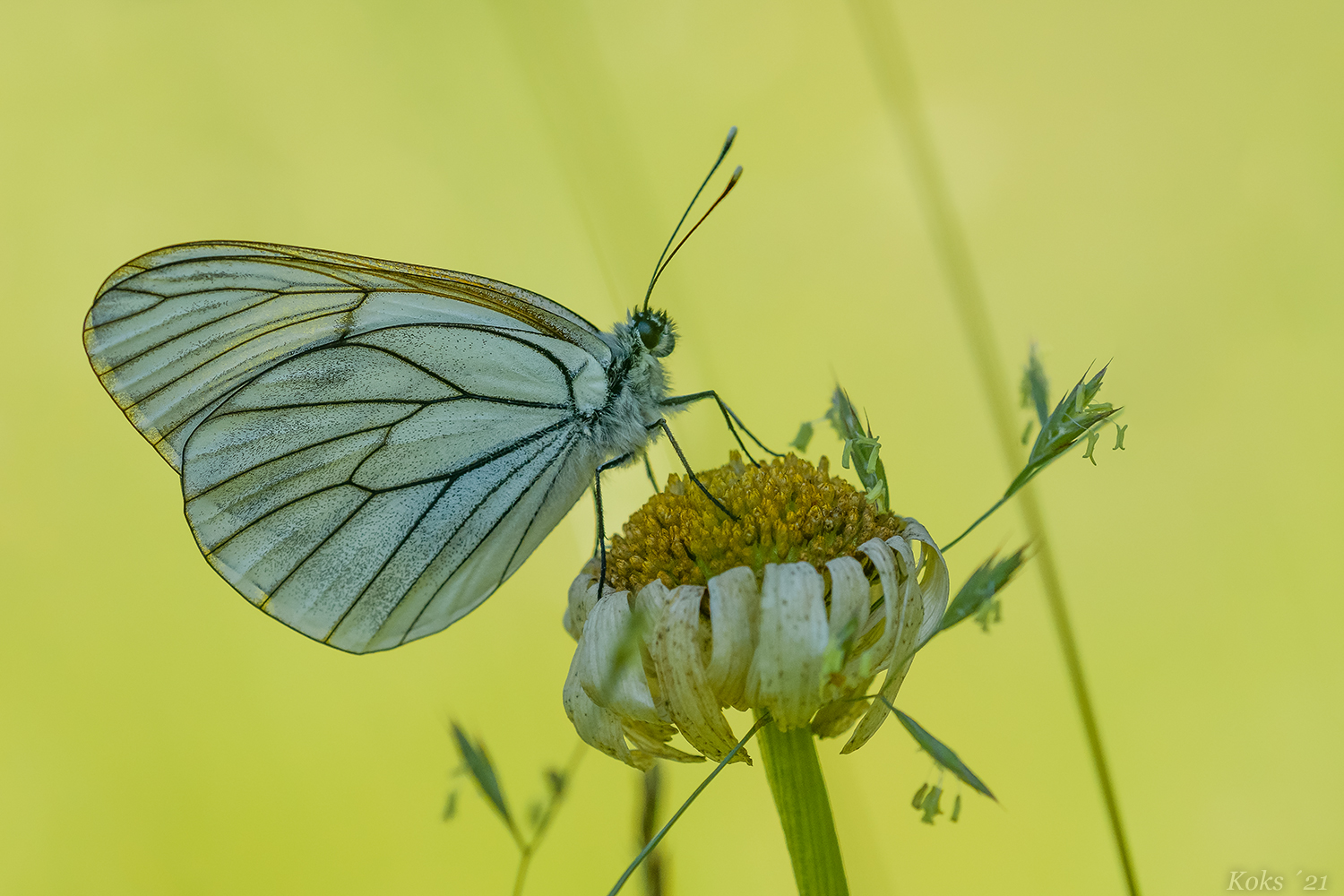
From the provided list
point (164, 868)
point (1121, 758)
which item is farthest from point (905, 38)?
point (164, 868)

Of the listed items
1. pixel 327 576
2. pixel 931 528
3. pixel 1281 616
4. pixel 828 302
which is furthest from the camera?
pixel 828 302

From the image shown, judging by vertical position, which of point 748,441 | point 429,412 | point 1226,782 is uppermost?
point 748,441

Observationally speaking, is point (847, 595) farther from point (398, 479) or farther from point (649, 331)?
point (398, 479)

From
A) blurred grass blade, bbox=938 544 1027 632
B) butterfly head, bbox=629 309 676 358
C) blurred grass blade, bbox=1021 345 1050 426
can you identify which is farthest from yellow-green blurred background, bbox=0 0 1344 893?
blurred grass blade, bbox=938 544 1027 632

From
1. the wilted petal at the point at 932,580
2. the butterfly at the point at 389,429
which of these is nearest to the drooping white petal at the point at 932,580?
the wilted petal at the point at 932,580

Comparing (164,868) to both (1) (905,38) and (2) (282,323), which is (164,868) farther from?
(1) (905,38)

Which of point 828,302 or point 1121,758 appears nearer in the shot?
point 1121,758

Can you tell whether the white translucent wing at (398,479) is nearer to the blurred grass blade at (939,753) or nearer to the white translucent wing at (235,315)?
the white translucent wing at (235,315)
